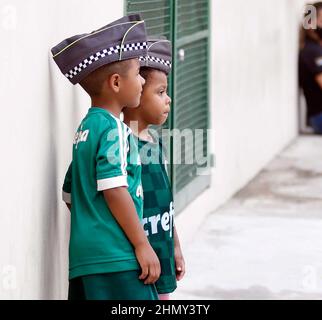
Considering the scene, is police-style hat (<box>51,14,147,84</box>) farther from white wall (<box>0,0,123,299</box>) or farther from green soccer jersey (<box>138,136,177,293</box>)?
green soccer jersey (<box>138,136,177,293</box>)

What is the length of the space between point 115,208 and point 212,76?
11.5ft

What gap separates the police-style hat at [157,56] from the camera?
12.6 feet

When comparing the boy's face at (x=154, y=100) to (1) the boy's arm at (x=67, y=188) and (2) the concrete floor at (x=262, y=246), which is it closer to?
(1) the boy's arm at (x=67, y=188)

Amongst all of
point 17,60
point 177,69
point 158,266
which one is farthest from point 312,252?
point 17,60

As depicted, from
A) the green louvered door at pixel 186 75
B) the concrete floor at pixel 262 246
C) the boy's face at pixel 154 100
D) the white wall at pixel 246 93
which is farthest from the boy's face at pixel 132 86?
the white wall at pixel 246 93

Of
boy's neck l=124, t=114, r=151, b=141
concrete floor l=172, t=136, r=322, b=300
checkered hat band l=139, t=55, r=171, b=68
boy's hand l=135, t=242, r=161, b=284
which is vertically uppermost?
checkered hat band l=139, t=55, r=171, b=68

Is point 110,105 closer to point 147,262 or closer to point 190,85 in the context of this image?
point 147,262

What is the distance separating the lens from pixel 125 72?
3.54 metres

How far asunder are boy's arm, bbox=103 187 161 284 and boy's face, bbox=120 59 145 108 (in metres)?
0.35

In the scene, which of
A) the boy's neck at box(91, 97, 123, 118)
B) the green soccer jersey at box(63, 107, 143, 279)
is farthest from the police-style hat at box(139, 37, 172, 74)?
the green soccer jersey at box(63, 107, 143, 279)

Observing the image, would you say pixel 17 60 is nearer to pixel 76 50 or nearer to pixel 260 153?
pixel 76 50

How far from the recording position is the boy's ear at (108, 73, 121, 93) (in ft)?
11.6

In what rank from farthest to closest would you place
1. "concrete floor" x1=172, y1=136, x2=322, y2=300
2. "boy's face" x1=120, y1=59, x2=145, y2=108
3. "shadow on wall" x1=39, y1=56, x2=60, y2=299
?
"concrete floor" x1=172, y1=136, x2=322, y2=300, "shadow on wall" x1=39, y1=56, x2=60, y2=299, "boy's face" x1=120, y1=59, x2=145, y2=108
